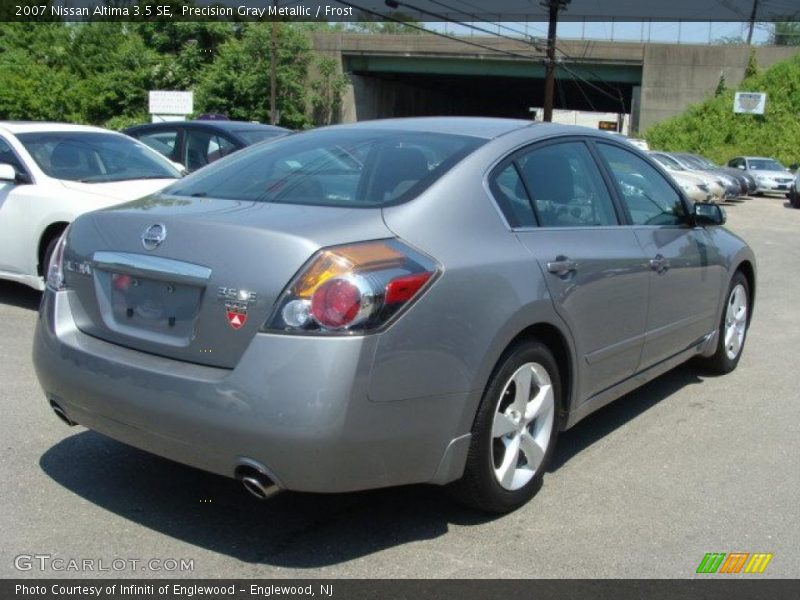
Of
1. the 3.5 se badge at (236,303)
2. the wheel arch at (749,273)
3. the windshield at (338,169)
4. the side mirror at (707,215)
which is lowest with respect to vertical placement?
the wheel arch at (749,273)

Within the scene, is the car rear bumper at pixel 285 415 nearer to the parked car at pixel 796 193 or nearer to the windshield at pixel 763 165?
the parked car at pixel 796 193

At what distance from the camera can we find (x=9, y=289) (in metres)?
8.62

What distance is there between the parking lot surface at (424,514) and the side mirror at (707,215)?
1197mm

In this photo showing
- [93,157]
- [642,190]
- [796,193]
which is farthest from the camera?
[796,193]

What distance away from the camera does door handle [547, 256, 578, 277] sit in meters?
3.93

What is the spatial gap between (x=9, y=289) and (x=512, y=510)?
6.38 meters

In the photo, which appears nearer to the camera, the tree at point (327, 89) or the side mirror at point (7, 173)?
the side mirror at point (7, 173)

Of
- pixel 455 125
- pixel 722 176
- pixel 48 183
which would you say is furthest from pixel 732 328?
pixel 722 176

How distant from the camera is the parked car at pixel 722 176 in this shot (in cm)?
2675

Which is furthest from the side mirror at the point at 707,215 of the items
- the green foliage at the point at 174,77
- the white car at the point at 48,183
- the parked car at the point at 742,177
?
the green foliage at the point at 174,77

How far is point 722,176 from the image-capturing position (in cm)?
2712

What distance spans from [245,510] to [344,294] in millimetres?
1303

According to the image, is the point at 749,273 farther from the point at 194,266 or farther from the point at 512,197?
the point at 194,266
